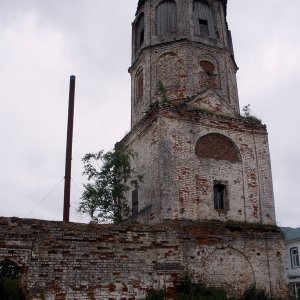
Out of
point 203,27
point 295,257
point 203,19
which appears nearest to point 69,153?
point 203,27

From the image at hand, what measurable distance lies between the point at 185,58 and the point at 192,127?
312cm

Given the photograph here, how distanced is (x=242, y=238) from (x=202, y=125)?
4239mm

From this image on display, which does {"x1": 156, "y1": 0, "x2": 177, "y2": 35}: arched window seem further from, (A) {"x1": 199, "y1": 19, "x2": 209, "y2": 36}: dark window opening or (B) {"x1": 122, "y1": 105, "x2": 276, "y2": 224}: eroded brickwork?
(B) {"x1": 122, "y1": 105, "x2": 276, "y2": 224}: eroded brickwork

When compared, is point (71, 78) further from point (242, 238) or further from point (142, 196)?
point (242, 238)

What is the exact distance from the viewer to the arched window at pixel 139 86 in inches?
674

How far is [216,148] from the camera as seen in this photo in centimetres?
1502

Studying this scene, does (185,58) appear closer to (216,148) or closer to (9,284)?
(216,148)

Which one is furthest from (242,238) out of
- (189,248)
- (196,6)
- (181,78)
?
(196,6)

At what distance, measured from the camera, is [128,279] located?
454 inches

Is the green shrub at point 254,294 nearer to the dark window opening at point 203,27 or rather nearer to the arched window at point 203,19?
the arched window at point 203,19

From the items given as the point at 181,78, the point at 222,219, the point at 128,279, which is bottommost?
the point at 128,279

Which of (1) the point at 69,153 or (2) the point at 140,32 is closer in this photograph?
(1) the point at 69,153

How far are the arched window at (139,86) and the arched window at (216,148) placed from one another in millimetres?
3687

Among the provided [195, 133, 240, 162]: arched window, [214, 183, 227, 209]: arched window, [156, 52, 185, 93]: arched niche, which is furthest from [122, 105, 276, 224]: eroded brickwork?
[156, 52, 185, 93]: arched niche
